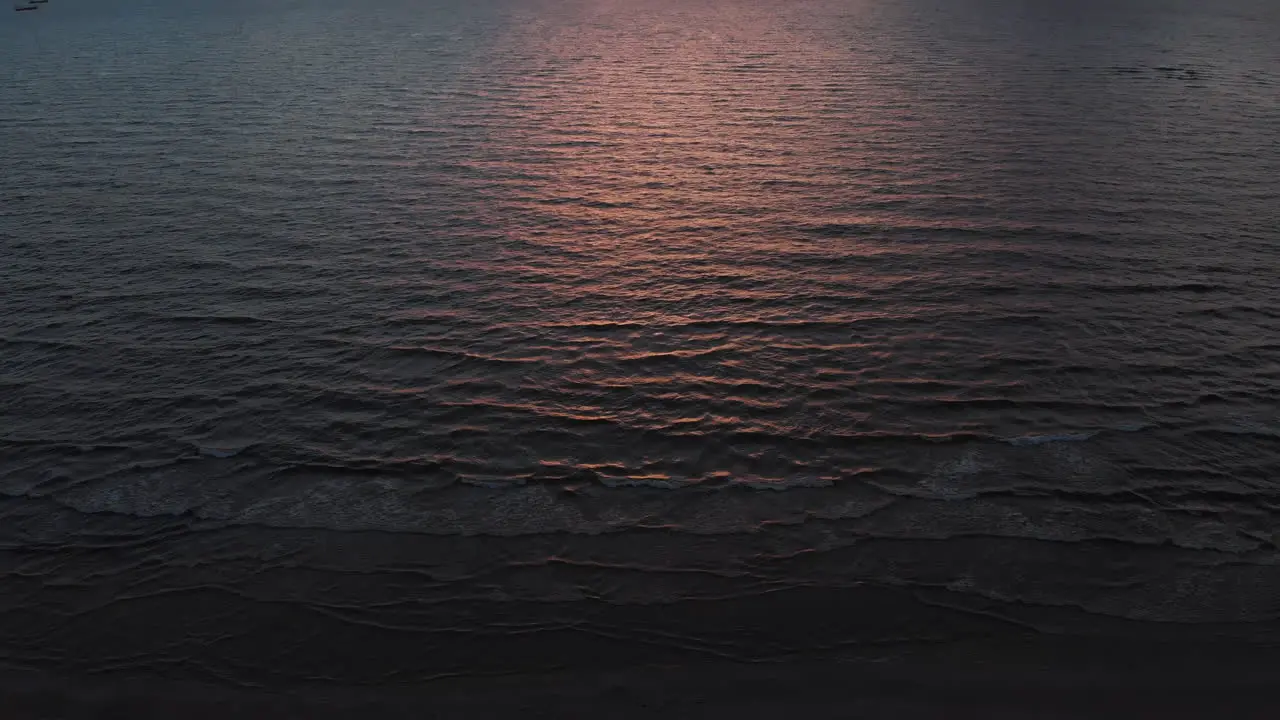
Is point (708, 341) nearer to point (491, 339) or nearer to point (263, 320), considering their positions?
point (491, 339)

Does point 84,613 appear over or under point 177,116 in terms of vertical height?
under

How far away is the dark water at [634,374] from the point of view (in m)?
13.5

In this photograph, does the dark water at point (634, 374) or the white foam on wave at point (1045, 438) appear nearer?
the dark water at point (634, 374)

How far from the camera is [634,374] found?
62.6ft

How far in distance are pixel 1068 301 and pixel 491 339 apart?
13.3 meters

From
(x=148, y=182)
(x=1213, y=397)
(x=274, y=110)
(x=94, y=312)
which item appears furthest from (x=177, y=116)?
(x=1213, y=397)

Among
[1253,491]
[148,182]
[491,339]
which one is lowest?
[1253,491]

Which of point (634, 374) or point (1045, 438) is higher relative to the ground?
point (634, 374)

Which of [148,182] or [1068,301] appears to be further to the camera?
[148,182]

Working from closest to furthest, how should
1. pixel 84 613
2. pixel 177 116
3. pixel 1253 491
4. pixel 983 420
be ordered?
A: 1. pixel 84 613
2. pixel 1253 491
3. pixel 983 420
4. pixel 177 116

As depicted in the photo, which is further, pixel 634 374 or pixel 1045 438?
pixel 634 374

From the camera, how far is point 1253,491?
14.9 meters

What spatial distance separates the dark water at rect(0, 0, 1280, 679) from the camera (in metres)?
13.5

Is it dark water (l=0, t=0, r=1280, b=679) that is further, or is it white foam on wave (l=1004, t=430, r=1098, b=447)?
white foam on wave (l=1004, t=430, r=1098, b=447)
